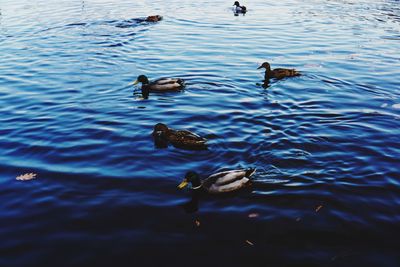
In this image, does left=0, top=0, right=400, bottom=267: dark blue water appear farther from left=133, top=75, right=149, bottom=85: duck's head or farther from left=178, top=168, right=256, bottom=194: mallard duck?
left=133, top=75, right=149, bottom=85: duck's head

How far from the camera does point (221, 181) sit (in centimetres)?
908

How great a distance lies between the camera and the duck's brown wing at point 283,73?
16984 mm

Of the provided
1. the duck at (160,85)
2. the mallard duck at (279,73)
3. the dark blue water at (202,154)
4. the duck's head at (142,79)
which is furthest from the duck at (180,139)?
the mallard duck at (279,73)

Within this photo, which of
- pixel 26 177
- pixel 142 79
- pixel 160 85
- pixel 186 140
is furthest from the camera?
pixel 142 79

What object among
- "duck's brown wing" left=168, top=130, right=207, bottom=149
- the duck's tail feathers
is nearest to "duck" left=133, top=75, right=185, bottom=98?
"duck's brown wing" left=168, top=130, right=207, bottom=149

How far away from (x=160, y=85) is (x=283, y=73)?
5133 millimetres

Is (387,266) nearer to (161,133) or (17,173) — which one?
(161,133)

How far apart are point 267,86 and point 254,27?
13.4 meters

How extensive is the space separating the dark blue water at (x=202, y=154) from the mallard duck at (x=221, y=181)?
23cm

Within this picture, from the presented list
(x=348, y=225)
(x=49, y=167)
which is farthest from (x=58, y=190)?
(x=348, y=225)

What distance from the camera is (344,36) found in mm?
25078

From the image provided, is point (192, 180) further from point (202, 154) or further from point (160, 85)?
point (160, 85)

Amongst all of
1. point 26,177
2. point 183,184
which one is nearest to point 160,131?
point 183,184

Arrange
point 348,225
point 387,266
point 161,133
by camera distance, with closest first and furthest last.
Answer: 1. point 387,266
2. point 348,225
3. point 161,133
